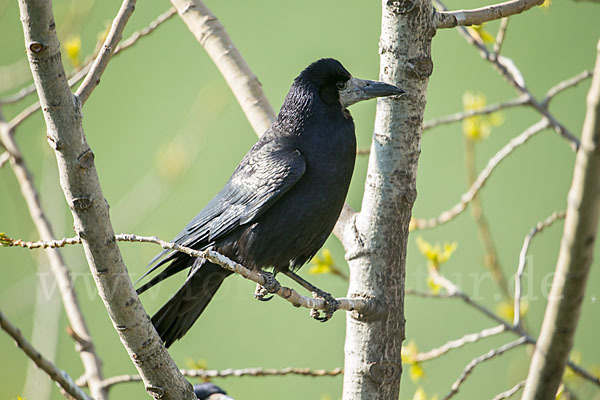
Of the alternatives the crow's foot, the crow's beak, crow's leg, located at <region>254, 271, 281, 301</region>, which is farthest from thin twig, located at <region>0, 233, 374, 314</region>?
the crow's beak

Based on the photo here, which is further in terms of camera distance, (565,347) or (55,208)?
(55,208)

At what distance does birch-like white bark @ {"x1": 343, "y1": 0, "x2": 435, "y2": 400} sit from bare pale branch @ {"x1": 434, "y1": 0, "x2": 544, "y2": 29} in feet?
0.18

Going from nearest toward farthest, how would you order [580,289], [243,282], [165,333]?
[580,289] < [165,333] < [243,282]

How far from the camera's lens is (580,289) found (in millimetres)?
1410

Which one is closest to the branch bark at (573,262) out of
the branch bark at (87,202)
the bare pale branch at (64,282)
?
the branch bark at (87,202)

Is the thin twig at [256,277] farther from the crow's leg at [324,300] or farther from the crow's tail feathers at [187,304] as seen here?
the crow's tail feathers at [187,304]

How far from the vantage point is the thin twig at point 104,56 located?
168 centimetres

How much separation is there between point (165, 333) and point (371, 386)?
2.84 feet

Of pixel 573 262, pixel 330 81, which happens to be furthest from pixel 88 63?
pixel 573 262

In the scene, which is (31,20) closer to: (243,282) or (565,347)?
(565,347)

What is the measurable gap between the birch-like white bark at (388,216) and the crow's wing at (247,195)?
0.44 metres

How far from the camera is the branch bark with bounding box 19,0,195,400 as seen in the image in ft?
4.27

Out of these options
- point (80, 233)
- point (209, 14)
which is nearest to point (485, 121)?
point (209, 14)

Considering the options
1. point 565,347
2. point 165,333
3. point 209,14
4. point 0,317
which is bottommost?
point 565,347
